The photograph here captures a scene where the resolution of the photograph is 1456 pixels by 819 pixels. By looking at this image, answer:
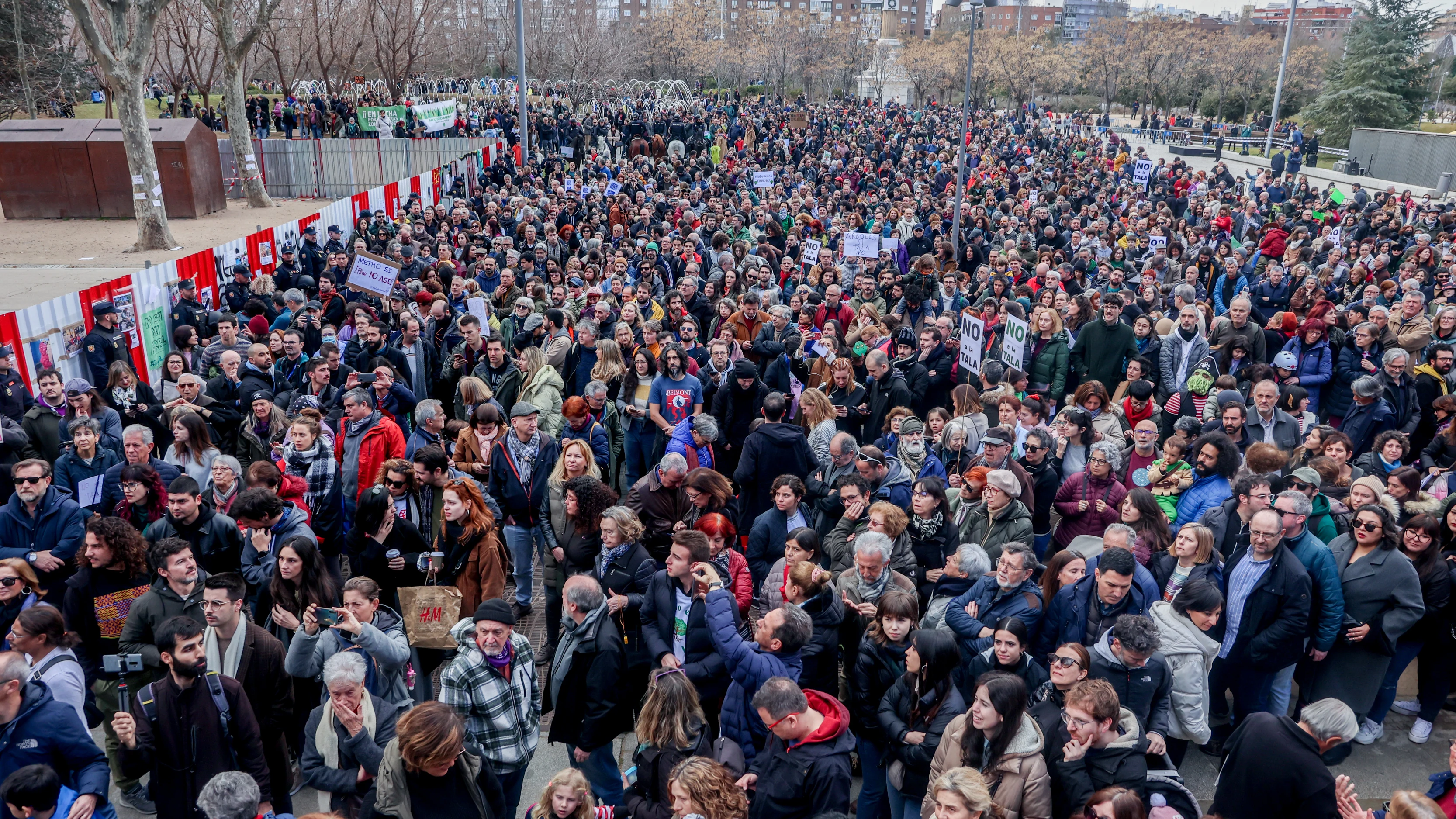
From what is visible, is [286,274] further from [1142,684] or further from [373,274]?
[1142,684]

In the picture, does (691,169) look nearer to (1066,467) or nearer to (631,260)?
(631,260)

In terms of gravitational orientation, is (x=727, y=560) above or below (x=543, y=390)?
below

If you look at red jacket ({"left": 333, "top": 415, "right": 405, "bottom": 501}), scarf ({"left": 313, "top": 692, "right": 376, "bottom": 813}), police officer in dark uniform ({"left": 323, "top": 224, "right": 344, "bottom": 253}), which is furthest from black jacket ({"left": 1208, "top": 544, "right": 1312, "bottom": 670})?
police officer in dark uniform ({"left": 323, "top": 224, "right": 344, "bottom": 253})

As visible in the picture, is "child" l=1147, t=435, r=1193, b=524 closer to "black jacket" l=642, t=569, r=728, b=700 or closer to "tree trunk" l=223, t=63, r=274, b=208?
"black jacket" l=642, t=569, r=728, b=700

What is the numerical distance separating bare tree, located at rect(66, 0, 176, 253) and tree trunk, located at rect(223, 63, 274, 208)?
494 centimetres

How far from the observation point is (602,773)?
4.74m

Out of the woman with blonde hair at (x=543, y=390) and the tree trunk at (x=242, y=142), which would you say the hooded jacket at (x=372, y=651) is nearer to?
the woman with blonde hair at (x=543, y=390)

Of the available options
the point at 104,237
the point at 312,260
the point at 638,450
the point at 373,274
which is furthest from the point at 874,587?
the point at 104,237

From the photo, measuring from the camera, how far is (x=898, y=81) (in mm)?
90688

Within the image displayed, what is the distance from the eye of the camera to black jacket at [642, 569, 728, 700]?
4719 millimetres

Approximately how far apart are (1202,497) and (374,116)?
31.2 meters

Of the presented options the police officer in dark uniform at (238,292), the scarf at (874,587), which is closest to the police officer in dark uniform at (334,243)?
the police officer in dark uniform at (238,292)

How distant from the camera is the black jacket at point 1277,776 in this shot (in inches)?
154

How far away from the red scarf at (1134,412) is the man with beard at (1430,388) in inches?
113
